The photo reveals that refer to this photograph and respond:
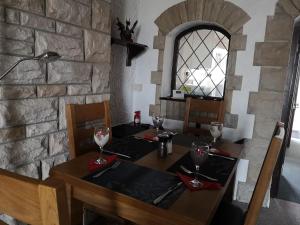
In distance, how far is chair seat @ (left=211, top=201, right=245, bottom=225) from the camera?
128 centimetres

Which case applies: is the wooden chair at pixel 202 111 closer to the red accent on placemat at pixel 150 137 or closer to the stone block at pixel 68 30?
the red accent on placemat at pixel 150 137

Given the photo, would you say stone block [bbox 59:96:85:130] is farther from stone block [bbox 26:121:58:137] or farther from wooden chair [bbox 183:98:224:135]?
wooden chair [bbox 183:98:224:135]

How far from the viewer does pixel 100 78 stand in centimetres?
201

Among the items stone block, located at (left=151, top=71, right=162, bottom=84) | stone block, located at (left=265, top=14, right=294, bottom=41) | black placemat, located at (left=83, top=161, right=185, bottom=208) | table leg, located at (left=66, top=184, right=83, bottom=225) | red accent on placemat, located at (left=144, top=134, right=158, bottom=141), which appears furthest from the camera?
stone block, located at (left=151, top=71, right=162, bottom=84)

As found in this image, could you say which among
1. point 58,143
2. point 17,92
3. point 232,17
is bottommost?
point 58,143

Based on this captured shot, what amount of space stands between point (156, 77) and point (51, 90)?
135 centimetres

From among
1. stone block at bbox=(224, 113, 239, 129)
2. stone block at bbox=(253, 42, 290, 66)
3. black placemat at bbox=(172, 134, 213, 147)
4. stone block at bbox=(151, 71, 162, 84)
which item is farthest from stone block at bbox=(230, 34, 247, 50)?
black placemat at bbox=(172, 134, 213, 147)

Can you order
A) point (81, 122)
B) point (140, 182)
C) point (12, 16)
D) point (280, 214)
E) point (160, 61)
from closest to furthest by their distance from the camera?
point (140, 182) < point (12, 16) < point (81, 122) < point (280, 214) < point (160, 61)

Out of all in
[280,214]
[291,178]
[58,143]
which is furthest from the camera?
[291,178]

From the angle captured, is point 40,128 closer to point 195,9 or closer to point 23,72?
point 23,72

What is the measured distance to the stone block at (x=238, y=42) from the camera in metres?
2.26

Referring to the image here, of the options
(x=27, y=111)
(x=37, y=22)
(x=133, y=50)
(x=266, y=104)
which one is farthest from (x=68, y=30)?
(x=266, y=104)

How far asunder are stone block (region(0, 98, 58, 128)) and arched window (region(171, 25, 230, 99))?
160cm

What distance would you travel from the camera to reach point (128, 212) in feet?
3.06
